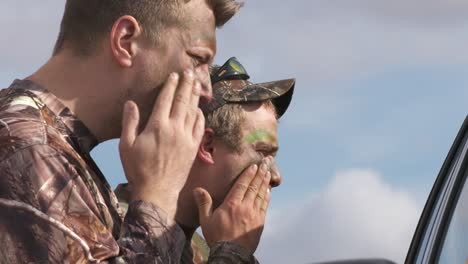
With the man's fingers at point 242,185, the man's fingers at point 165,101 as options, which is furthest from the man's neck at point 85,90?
the man's fingers at point 242,185

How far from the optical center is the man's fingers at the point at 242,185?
5.44 m

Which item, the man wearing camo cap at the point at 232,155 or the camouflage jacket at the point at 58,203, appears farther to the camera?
the man wearing camo cap at the point at 232,155

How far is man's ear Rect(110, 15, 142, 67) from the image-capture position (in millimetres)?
3963

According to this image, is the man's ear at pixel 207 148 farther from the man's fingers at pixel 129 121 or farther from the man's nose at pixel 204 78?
the man's fingers at pixel 129 121

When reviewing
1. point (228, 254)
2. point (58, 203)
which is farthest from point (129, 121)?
point (228, 254)

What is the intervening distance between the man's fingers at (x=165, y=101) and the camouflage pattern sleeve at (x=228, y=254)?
1199 millimetres

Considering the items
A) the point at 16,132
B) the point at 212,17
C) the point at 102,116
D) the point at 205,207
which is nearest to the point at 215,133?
the point at 205,207

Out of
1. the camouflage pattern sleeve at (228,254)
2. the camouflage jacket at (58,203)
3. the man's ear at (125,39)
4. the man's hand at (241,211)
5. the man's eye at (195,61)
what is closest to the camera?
the camouflage jacket at (58,203)

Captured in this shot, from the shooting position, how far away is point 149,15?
13.3 feet

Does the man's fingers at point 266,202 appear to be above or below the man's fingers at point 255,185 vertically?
below

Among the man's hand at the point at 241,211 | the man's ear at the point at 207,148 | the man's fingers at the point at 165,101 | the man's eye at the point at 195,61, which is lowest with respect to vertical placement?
the man's hand at the point at 241,211

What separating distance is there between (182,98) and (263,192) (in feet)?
5.11

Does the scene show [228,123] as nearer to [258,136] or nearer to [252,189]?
[258,136]

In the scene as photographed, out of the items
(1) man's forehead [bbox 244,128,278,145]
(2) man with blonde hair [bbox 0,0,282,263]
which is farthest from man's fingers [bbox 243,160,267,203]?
(2) man with blonde hair [bbox 0,0,282,263]
